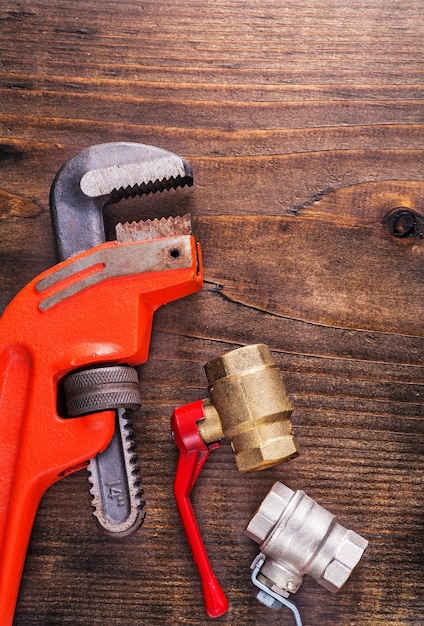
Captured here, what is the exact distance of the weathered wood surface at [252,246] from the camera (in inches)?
45.7

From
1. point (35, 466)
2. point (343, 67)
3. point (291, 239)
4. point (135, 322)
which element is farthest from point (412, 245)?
point (35, 466)

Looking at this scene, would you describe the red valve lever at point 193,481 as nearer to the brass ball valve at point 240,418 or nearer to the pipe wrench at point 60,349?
the brass ball valve at point 240,418

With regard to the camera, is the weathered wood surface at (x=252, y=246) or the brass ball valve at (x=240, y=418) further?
the weathered wood surface at (x=252, y=246)

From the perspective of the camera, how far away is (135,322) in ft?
3.50

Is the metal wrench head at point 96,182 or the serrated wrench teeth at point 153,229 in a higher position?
the metal wrench head at point 96,182

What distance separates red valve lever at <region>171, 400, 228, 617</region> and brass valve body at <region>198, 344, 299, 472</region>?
50 millimetres

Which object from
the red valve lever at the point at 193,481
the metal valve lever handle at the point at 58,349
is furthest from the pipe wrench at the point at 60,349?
the red valve lever at the point at 193,481

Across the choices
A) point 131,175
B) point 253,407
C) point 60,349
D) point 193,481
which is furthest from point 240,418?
point 131,175

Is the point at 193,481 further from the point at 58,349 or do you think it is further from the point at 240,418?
the point at 58,349

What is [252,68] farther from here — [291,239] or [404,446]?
[404,446]

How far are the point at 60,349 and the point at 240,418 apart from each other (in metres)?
0.31

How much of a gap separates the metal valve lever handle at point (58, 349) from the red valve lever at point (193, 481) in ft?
0.40

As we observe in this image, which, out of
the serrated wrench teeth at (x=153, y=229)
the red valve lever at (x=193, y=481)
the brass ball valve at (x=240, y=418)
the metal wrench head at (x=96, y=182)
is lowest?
the red valve lever at (x=193, y=481)

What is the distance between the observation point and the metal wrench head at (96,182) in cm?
110
